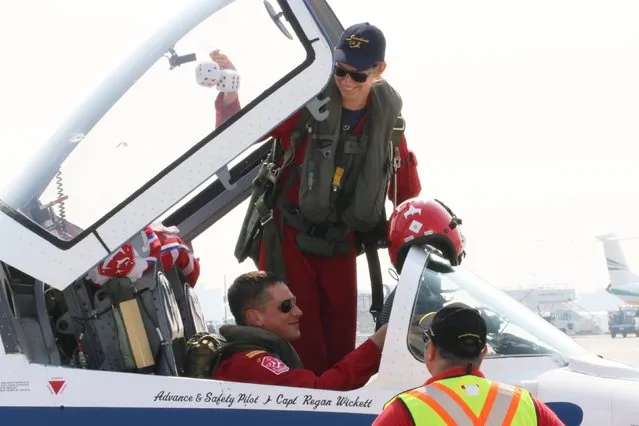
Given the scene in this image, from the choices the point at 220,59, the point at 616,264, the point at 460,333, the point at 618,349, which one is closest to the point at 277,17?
the point at 220,59

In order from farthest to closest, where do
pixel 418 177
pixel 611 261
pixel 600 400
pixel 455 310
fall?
pixel 611 261 → pixel 418 177 → pixel 600 400 → pixel 455 310

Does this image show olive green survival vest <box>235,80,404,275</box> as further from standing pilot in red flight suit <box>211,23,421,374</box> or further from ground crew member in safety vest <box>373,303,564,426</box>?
ground crew member in safety vest <box>373,303,564,426</box>

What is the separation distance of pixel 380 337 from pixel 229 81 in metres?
1.39

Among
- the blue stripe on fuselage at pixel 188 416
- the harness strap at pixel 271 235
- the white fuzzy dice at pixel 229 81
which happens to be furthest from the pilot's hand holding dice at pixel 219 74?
the blue stripe on fuselage at pixel 188 416

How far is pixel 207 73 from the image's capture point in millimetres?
5000

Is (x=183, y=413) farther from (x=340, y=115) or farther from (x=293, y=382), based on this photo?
(x=340, y=115)

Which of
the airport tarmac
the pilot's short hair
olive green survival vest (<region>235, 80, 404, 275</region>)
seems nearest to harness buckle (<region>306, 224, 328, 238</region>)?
olive green survival vest (<region>235, 80, 404, 275</region>)

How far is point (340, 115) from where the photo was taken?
5.39 metres

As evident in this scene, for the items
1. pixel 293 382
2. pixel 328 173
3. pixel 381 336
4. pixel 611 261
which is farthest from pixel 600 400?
pixel 611 261

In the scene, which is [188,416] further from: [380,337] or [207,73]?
[207,73]

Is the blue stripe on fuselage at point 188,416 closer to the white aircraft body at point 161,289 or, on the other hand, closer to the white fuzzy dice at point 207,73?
the white aircraft body at point 161,289

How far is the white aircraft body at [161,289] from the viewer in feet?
14.9

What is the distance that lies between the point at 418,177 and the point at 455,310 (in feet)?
9.00

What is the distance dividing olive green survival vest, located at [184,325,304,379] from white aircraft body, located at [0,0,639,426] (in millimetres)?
113
